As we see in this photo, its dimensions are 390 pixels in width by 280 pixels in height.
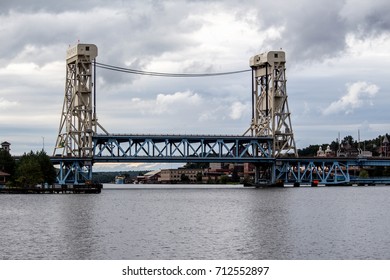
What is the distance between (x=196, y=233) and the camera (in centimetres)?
6519

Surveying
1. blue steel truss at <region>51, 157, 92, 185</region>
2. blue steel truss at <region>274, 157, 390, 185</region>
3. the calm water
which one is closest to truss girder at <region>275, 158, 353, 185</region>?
blue steel truss at <region>274, 157, 390, 185</region>

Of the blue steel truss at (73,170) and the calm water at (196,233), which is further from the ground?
the blue steel truss at (73,170)

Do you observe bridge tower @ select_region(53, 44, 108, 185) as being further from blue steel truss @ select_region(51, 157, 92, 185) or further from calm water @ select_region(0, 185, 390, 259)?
calm water @ select_region(0, 185, 390, 259)

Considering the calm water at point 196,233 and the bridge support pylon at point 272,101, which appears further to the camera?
the bridge support pylon at point 272,101

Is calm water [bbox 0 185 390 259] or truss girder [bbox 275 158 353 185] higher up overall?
truss girder [bbox 275 158 353 185]

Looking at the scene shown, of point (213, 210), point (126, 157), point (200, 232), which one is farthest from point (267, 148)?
point (200, 232)

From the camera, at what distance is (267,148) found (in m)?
176

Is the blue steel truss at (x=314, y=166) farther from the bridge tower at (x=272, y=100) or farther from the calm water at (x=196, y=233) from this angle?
the calm water at (x=196, y=233)

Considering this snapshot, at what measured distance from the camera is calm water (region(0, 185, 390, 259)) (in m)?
53.2

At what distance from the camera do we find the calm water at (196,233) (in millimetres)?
53188

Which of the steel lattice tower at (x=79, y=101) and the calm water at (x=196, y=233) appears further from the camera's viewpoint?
the steel lattice tower at (x=79, y=101)

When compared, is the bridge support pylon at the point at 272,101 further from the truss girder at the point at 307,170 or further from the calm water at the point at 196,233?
the calm water at the point at 196,233

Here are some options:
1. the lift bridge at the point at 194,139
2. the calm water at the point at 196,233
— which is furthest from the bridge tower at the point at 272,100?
the calm water at the point at 196,233

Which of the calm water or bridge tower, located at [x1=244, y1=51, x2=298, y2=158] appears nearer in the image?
the calm water
